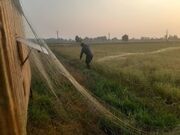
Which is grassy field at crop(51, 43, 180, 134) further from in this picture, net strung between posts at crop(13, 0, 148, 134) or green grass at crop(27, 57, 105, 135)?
green grass at crop(27, 57, 105, 135)

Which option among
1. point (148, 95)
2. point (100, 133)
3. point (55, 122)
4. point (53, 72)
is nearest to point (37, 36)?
point (53, 72)

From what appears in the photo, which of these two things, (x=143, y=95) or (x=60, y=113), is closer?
(x=60, y=113)

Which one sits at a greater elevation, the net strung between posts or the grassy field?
the net strung between posts

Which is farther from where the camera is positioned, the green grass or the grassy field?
the grassy field

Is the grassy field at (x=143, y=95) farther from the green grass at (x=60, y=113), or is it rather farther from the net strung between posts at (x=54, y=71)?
the green grass at (x=60, y=113)

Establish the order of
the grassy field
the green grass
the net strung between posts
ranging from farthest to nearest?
1. the grassy field
2. the green grass
3. the net strung between posts

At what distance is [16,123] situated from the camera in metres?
4.67

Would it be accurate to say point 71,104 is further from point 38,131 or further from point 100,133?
point 38,131

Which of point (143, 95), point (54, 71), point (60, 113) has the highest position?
point (54, 71)

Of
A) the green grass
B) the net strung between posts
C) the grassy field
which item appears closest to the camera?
the net strung between posts

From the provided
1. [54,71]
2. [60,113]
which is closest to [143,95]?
[60,113]

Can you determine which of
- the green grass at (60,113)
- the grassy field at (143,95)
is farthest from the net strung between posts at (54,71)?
the grassy field at (143,95)

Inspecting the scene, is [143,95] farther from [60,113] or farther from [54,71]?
[54,71]

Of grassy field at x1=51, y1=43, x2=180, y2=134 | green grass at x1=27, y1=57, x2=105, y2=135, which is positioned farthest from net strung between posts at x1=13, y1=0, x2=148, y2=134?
grassy field at x1=51, y1=43, x2=180, y2=134
